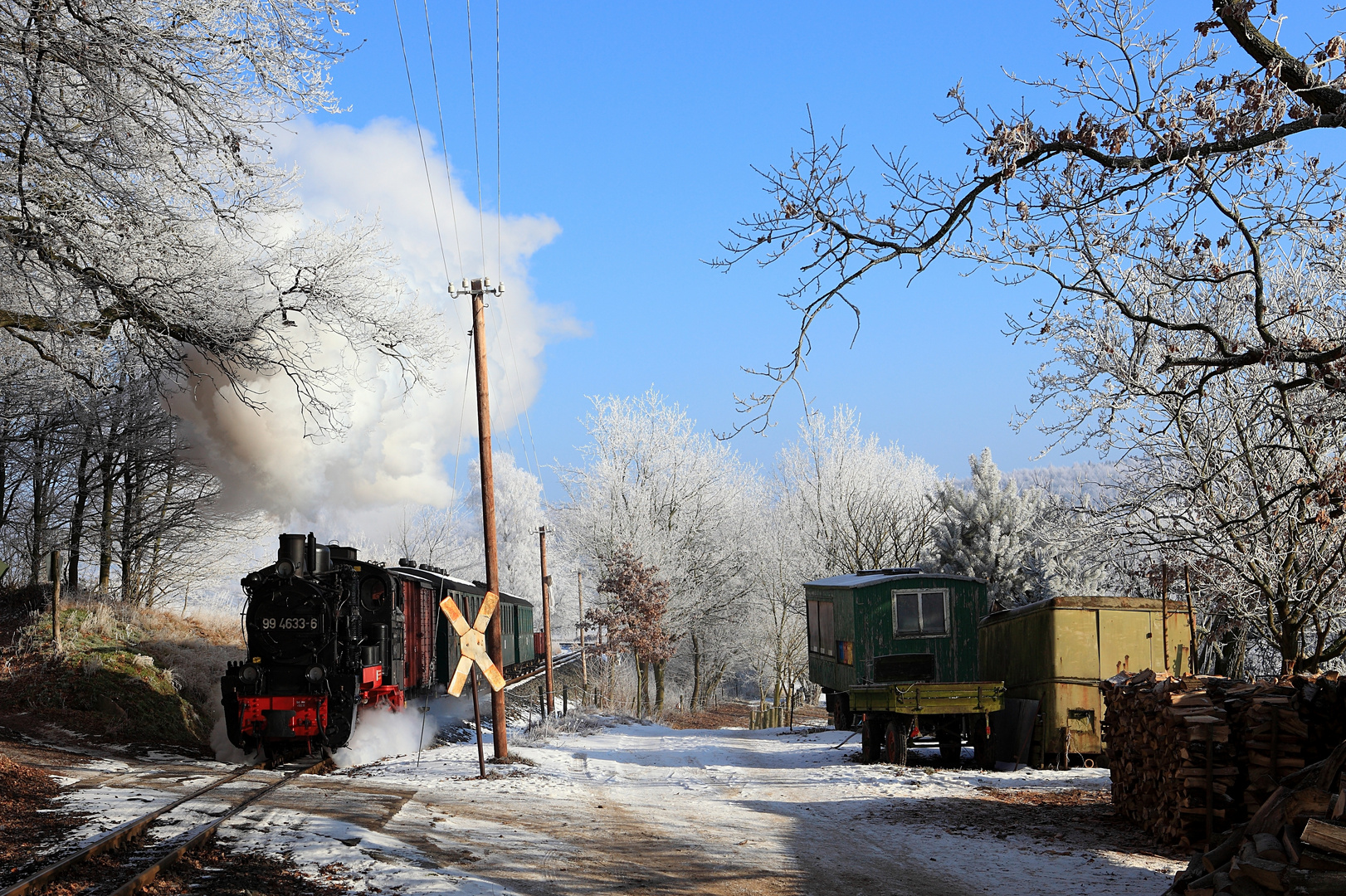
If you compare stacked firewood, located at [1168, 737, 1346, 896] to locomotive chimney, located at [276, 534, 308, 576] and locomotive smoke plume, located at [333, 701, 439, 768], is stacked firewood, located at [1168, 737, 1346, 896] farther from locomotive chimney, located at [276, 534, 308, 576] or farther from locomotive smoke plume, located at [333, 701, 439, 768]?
locomotive chimney, located at [276, 534, 308, 576]

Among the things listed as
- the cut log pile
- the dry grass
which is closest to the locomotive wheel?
the cut log pile

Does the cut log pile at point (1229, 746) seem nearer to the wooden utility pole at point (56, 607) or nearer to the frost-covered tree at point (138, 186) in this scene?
the frost-covered tree at point (138, 186)

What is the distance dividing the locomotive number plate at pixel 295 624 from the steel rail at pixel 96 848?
448 centimetres

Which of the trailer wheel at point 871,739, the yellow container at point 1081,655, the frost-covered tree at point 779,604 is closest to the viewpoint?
the yellow container at point 1081,655

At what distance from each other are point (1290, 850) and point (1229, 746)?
327cm

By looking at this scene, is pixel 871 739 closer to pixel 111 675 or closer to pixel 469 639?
pixel 469 639

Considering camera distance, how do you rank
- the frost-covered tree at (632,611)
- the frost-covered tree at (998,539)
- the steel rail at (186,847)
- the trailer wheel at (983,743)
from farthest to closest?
the frost-covered tree at (632,611) → the frost-covered tree at (998,539) → the trailer wheel at (983,743) → the steel rail at (186,847)

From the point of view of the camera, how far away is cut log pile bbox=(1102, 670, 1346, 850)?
8.76 m

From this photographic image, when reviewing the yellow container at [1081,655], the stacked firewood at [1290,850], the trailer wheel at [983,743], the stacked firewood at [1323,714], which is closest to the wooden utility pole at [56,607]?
the trailer wheel at [983,743]

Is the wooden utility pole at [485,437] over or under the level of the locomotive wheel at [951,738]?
over

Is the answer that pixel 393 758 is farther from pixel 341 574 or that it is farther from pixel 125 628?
pixel 125 628

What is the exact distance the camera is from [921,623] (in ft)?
58.9

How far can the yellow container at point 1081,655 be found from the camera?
1536cm

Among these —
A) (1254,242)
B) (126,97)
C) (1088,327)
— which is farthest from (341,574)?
(1254,242)
